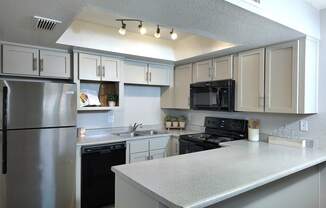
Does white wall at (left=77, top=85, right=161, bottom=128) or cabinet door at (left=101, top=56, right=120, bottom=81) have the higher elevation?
cabinet door at (left=101, top=56, right=120, bottom=81)

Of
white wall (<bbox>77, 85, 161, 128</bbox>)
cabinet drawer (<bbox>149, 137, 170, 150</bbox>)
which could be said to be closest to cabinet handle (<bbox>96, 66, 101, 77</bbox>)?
white wall (<bbox>77, 85, 161, 128</bbox>)

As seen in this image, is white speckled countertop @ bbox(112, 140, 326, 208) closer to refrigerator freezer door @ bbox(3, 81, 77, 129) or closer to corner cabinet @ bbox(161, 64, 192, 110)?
refrigerator freezer door @ bbox(3, 81, 77, 129)

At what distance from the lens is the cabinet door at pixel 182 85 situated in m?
3.81

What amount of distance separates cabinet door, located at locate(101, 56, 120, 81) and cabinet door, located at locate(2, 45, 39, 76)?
84cm

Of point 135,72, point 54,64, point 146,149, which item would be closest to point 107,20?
point 54,64

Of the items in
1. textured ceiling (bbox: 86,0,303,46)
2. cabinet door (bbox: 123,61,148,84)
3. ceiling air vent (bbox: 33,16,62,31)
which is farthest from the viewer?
cabinet door (bbox: 123,61,148,84)

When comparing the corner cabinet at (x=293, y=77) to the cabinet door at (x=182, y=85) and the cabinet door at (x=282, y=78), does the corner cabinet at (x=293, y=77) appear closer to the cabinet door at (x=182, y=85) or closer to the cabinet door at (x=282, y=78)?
the cabinet door at (x=282, y=78)

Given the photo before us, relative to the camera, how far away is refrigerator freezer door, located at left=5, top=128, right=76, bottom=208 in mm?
2260

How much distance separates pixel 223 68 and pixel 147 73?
1.29m

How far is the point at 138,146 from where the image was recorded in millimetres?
3264

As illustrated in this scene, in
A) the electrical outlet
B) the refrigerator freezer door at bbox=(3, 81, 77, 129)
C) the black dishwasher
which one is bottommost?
the black dishwasher

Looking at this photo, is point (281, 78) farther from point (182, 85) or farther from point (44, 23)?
point (44, 23)

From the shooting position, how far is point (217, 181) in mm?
1429

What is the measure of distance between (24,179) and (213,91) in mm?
2597
